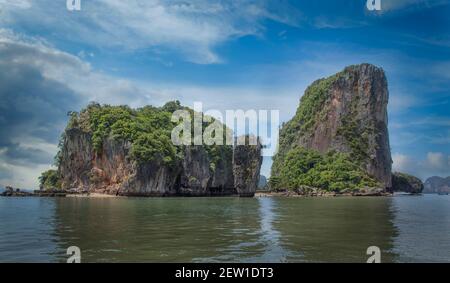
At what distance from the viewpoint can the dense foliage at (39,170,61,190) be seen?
111 metres

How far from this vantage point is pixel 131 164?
94688 mm

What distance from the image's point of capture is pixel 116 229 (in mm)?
23953

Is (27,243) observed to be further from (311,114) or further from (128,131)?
(311,114)

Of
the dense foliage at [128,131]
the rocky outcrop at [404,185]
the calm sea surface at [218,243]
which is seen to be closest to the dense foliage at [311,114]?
the rocky outcrop at [404,185]

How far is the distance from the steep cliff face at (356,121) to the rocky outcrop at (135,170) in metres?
61.3

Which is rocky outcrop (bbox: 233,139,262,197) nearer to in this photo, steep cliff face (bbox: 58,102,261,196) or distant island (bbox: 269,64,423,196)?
steep cliff face (bbox: 58,102,261,196)

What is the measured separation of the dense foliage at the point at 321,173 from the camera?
473 ft

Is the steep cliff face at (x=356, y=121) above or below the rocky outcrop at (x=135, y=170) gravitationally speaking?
above

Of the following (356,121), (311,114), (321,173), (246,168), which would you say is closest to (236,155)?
(246,168)

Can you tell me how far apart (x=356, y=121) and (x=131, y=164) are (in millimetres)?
107436

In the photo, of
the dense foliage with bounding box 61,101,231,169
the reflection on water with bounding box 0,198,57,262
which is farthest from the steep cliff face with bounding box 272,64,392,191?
the reflection on water with bounding box 0,198,57,262

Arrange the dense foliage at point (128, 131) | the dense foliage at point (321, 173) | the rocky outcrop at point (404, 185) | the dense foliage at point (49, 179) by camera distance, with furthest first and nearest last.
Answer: the rocky outcrop at point (404, 185)
the dense foliage at point (321, 173)
the dense foliage at point (49, 179)
the dense foliage at point (128, 131)

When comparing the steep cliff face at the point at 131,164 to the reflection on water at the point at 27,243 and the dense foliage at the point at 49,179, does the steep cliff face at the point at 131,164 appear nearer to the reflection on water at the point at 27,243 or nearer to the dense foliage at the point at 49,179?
the dense foliage at the point at 49,179
